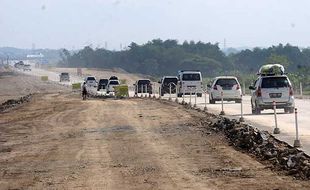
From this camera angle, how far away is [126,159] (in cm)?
1744

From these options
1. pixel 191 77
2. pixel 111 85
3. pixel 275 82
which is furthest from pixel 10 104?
pixel 275 82

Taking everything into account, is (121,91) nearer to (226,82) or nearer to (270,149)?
(226,82)

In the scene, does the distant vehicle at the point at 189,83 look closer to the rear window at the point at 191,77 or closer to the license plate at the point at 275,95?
the rear window at the point at 191,77

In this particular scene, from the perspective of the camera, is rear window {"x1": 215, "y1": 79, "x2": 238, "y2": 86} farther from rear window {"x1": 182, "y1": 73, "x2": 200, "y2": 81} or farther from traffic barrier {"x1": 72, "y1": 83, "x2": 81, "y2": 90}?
traffic barrier {"x1": 72, "y1": 83, "x2": 81, "y2": 90}

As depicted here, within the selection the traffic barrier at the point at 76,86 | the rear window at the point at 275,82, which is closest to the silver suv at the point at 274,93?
the rear window at the point at 275,82

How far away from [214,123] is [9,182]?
545 inches

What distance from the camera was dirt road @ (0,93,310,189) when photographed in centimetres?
1336

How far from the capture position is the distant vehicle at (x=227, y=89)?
44188 mm

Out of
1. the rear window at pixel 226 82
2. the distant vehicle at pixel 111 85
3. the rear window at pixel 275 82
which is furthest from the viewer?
the distant vehicle at pixel 111 85

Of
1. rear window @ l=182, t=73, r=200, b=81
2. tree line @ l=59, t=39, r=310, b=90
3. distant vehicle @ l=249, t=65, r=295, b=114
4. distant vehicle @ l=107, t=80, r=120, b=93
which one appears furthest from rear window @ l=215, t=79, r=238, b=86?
Answer: tree line @ l=59, t=39, r=310, b=90

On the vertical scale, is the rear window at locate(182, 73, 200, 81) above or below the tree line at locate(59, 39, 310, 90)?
below

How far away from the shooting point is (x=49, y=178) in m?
14.5

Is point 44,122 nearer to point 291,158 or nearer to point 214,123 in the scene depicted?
point 214,123

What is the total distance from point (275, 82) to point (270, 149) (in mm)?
16759
